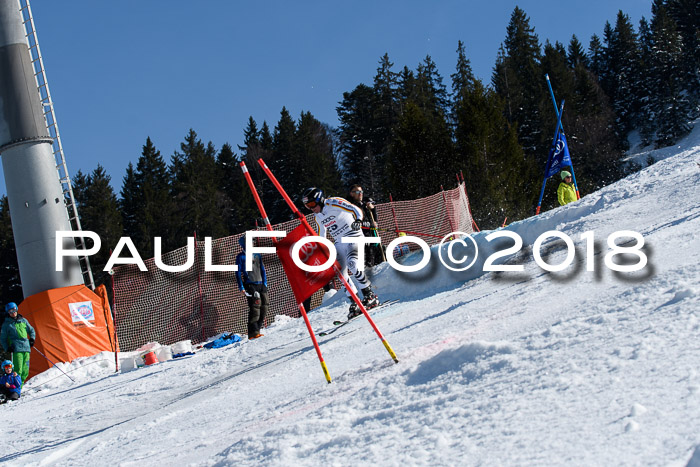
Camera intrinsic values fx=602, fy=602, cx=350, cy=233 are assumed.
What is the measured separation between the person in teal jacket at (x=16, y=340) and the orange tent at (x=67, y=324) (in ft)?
7.24

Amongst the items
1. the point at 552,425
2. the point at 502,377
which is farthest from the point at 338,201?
the point at 552,425

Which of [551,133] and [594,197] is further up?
[551,133]

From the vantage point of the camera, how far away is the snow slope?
111 inches

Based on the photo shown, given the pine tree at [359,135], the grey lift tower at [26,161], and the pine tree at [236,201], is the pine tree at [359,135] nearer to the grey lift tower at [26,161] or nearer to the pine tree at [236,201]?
the pine tree at [236,201]

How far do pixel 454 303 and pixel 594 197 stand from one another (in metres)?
5.59

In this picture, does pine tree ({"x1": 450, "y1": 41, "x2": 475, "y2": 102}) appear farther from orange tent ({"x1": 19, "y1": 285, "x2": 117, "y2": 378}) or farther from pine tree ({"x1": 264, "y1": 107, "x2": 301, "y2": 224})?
orange tent ({"x1": 19, "y1": 285, "x2": 117, "y2": 378})

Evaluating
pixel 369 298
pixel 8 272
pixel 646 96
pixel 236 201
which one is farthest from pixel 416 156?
pixel 646 96

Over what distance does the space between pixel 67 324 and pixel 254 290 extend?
780 centimetres

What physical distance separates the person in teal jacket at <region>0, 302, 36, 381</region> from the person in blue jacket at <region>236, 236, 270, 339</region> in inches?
217

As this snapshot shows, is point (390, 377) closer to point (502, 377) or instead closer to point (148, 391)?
point (502, 377)

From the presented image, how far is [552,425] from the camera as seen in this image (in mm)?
2875

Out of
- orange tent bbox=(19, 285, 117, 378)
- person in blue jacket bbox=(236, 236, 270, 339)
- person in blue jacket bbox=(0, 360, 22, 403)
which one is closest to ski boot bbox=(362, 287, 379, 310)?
person in blue jacket bbox=(236, 236, 270, 339)

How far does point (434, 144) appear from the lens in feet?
142

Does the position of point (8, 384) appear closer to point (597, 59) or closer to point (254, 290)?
point (254, 290)
